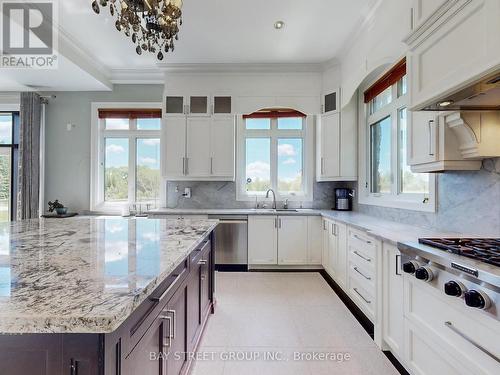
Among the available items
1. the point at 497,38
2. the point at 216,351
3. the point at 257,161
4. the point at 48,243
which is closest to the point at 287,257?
the point at 257,161

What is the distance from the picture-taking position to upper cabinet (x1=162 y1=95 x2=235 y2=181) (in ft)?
13.6

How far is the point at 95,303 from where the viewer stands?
77cm

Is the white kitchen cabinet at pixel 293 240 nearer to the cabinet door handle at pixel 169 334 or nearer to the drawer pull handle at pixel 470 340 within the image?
the drawer pull handle at pixel 470 340

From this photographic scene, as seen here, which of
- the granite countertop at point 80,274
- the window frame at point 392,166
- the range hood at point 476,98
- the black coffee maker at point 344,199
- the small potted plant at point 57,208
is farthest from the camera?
the small potted plant at point 57,208

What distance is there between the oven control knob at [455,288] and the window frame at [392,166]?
117cm

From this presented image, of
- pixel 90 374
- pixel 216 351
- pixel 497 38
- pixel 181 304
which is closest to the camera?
pixel 90 374

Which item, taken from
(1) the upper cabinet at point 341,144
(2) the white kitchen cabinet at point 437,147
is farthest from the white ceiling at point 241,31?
(2) the white kitchen cabinet at point 437,147

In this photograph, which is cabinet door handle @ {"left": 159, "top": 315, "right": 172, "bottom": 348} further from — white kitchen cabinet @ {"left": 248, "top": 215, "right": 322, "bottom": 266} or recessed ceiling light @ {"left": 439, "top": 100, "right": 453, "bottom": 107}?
white kitchen cabinet @ {"left": 248, "top": 215, "right": 322, "bottom": 266}

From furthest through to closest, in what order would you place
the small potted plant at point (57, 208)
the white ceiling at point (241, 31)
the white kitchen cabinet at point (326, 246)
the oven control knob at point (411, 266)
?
the small potted plant at point (57, 208)
the white kitchen cabinet at point (326, 246)
the white ceiling at point (241, 31)
the oven control knob at point (411, 266)

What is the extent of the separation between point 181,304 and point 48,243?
0.84m

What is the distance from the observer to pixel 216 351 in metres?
2.08

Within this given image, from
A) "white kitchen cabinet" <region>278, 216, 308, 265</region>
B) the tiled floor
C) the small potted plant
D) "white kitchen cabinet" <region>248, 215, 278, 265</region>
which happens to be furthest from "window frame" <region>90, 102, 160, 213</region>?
the tiled floor

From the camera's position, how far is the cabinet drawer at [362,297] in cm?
228

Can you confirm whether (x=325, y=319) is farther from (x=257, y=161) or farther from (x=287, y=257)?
(x=257, y=161)
